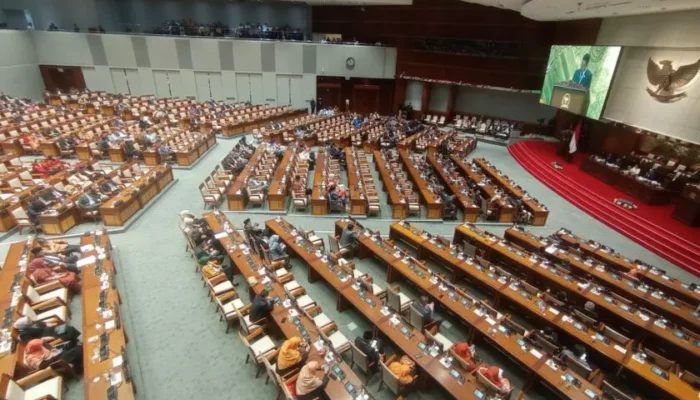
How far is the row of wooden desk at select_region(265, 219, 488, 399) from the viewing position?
5.31m

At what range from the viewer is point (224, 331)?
7016 millimetres

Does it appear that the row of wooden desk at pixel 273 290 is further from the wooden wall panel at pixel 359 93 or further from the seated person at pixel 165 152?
the wooden wall panel at pixel 359 93

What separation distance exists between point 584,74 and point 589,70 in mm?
282

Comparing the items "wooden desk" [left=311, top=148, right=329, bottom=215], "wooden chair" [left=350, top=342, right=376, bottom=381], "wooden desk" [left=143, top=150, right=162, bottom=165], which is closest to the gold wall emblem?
"wooden desk" [left=311, top=148, right=329, bottom=215]

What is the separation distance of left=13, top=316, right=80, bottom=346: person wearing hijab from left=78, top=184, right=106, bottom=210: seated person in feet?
17.0

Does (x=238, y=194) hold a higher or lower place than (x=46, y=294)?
higher

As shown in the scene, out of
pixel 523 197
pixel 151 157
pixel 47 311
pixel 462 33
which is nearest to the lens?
pixel 47 311

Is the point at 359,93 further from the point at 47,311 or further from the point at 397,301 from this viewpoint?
the point at 47,311

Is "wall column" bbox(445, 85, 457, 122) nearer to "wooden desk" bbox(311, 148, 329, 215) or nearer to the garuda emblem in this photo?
the garuda emblem

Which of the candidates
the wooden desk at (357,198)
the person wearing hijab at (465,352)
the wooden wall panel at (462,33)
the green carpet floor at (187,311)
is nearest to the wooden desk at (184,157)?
the green carpet floor at (187,311)

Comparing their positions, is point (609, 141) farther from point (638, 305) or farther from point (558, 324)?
point (558, 324)

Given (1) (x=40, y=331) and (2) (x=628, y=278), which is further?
(2) (x=628, y=278)

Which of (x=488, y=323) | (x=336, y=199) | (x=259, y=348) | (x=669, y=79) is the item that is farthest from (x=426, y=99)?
(x=259, y=348)

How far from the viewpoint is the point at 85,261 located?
7766mm
